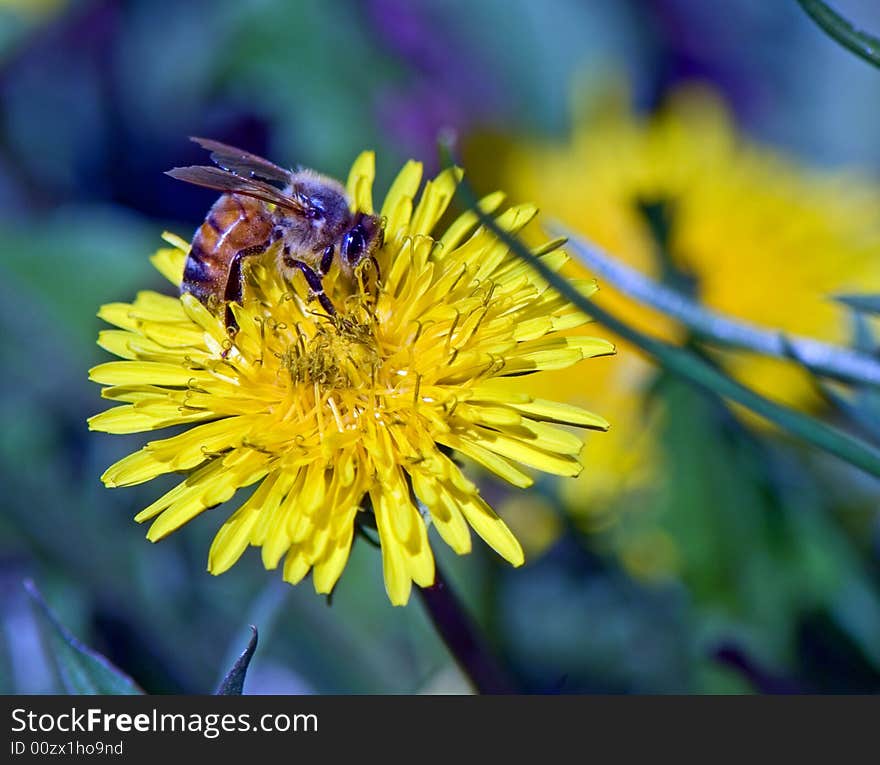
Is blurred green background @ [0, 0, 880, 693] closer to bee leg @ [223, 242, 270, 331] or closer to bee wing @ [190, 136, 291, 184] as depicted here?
bee leg @ [223, 242, 270, 331]

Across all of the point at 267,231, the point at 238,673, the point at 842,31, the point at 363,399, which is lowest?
the point at 238,673

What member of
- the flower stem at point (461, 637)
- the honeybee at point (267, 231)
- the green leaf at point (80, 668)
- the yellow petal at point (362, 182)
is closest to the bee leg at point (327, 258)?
the honeybee at point (267, 231)

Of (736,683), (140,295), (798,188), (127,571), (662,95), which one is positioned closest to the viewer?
(140,295)

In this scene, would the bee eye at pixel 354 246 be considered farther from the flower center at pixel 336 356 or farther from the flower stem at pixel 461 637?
the flower stem at pixel 461 637

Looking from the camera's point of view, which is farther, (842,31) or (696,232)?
(696,232)

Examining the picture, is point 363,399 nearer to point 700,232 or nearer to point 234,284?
point 234,284

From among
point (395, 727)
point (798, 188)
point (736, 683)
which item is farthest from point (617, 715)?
point (798, 188)

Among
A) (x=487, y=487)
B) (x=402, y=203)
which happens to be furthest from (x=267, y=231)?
(x=487, y=487)

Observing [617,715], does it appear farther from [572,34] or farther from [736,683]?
[572,34]
